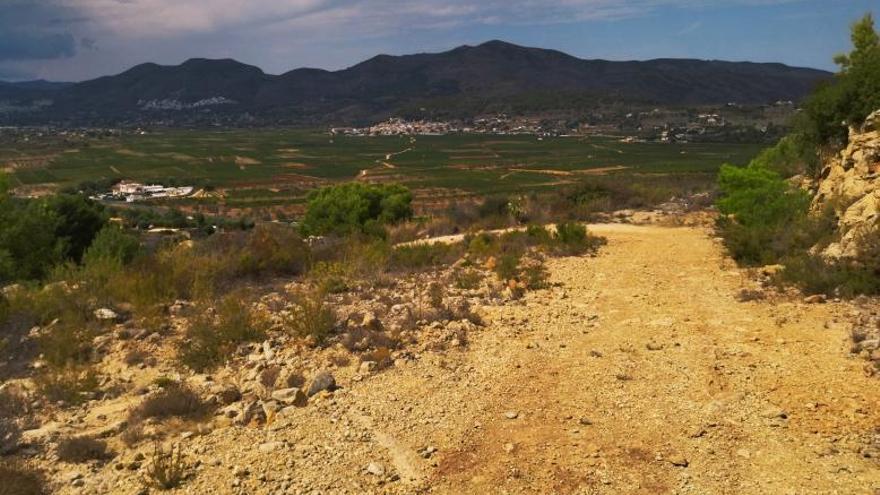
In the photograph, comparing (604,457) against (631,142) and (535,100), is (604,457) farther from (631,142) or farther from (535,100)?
(535,100)

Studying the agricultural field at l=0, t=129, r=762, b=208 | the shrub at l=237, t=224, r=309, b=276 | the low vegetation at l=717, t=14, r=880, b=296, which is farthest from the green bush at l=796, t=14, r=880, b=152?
the agricultural field at l=0, t=129, r=762, b=208

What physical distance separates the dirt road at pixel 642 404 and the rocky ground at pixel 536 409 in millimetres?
22

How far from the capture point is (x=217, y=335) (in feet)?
28.5

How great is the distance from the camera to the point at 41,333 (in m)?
9.19

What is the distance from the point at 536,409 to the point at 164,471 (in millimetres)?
3587

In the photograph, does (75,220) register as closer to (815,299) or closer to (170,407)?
(170,407)

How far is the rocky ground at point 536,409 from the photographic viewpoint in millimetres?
5641

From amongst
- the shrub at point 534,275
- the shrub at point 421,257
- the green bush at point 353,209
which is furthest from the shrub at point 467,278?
the green bush at point 353,209

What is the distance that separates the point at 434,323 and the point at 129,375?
157 inches

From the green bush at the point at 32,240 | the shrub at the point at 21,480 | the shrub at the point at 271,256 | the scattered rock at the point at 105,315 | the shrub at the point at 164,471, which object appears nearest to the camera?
the shrub at the point at 21,480

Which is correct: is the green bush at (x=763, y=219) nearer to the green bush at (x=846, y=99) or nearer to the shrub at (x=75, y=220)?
the green bush at (x=846, y=99)

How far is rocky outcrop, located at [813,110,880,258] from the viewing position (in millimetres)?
11102

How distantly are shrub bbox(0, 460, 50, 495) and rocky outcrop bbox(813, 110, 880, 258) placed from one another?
1130 cm

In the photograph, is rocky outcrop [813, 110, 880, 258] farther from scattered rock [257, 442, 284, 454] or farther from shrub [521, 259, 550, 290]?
scattered rock [257, 442, 284, 454]
